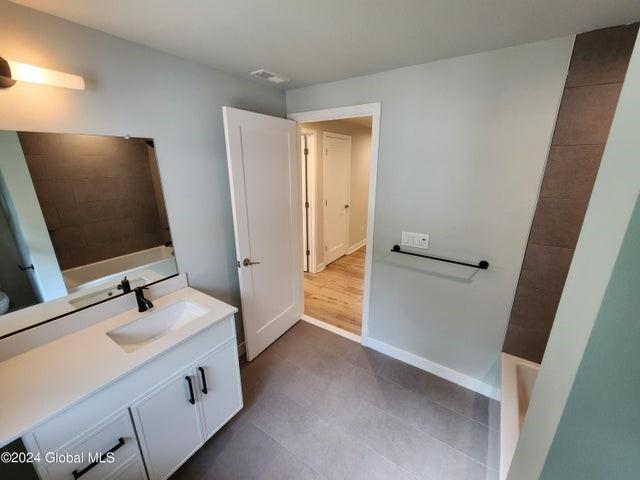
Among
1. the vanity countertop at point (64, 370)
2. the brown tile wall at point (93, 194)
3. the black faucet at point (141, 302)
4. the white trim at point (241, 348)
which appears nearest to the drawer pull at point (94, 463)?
the vanity countertop at point (64, 370)

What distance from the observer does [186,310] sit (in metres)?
1.70

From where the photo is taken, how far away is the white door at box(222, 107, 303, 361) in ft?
6.15

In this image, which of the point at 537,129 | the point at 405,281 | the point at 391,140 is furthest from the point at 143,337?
the point at 537,129

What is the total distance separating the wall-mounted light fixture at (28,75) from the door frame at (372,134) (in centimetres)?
155

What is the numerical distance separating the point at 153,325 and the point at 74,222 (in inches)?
27.4

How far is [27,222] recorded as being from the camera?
1.23 metres

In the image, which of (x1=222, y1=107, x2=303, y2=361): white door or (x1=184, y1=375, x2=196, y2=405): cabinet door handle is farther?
(x1=222, y1=107, x2=303, y2=361): white door

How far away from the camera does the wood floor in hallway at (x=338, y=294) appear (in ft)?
9.58

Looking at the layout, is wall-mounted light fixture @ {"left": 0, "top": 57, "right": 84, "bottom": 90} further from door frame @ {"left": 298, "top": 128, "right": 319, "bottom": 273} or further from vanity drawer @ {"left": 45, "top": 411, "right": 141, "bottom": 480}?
door frame @ {"left": 298, "top": 128, "right": 319, "bottom": 273}

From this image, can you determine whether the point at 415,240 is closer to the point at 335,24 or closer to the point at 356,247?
the point at 335,24

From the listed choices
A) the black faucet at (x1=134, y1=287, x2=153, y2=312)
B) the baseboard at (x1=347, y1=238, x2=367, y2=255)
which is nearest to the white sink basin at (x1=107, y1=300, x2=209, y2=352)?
the black faucet at (x1=134, y1=287, x2=153, y2=312)

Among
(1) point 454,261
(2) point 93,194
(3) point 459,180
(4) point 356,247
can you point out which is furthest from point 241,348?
(4) point 356,247

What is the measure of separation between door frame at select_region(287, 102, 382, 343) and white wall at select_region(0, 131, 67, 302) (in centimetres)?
180

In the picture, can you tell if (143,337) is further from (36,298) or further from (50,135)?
(50,135)
